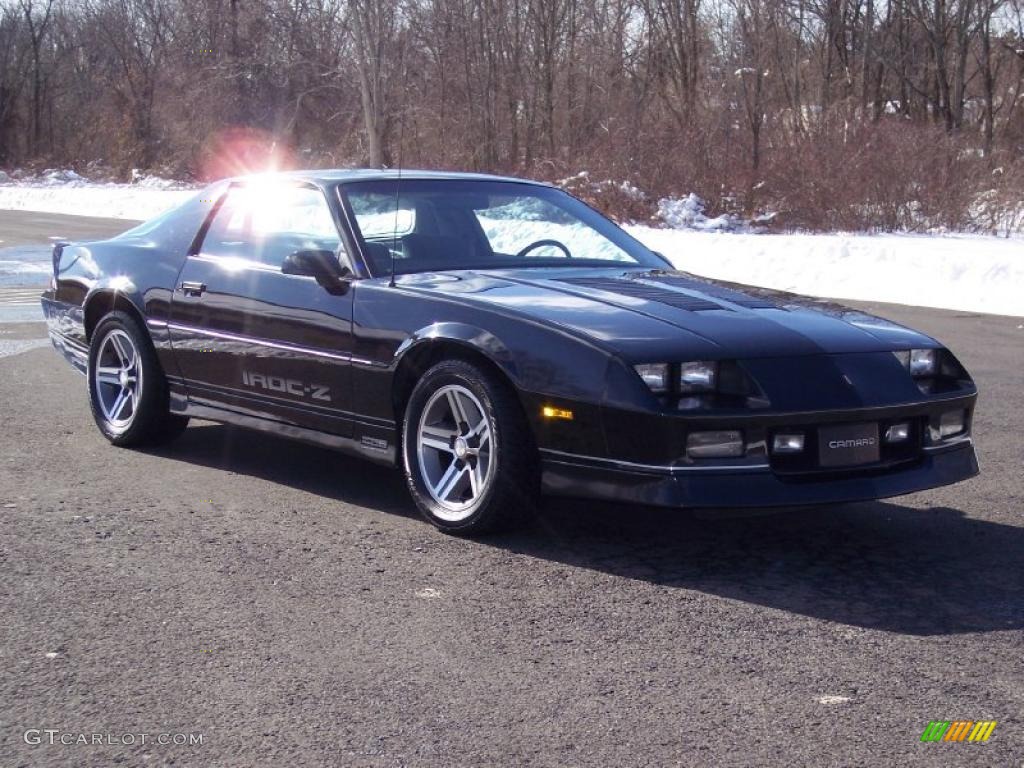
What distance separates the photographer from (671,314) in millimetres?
4859

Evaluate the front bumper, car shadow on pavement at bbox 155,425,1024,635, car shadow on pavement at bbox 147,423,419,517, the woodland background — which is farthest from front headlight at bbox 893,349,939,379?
the woodland background

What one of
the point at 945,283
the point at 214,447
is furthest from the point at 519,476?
the point at 945,283

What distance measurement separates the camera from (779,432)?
14.8ft

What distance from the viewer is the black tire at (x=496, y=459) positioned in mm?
4801

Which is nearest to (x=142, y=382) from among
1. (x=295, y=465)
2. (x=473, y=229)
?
(x=295, y=465)

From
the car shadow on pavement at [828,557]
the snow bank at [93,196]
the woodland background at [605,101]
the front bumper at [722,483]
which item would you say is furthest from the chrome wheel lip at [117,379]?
the snow bank at [93,196]

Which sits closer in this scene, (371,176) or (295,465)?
(371,176)

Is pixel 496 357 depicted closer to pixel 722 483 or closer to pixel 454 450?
pixel 454 450

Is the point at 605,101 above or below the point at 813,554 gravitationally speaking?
above

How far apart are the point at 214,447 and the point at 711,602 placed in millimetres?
3365

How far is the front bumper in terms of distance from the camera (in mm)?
4418

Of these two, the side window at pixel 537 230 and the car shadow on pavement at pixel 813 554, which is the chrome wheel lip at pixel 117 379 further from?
the side window at pixel 537 230

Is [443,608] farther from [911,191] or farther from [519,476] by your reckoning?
[911,191]

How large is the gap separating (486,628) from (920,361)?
201cm
